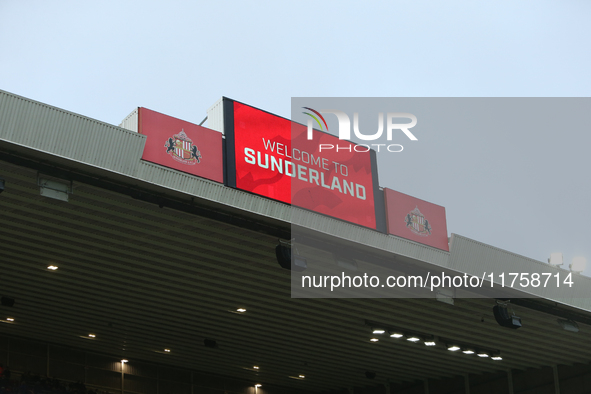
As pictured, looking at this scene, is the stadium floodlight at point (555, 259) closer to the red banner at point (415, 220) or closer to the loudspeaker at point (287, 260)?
the red banner at point (415, 220)

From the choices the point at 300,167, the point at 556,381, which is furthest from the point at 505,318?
the point at 556,381

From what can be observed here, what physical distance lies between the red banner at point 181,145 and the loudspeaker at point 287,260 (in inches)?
94.6

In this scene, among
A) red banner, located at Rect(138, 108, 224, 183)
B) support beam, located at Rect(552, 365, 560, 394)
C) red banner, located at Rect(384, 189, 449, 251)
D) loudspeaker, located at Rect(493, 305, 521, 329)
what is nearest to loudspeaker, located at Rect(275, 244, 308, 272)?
red banner, located at Rect(138, 108, 224, 183)

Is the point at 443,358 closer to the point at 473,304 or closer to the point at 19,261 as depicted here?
the point at 473,304

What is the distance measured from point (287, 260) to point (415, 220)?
3.96 m

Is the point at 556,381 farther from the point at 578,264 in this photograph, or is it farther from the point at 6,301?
the point at 6,301

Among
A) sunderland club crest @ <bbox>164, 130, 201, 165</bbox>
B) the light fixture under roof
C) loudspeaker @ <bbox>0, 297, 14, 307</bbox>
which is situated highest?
sunderland club crest @ <bbox>164, 130, 201, 165</bbox>

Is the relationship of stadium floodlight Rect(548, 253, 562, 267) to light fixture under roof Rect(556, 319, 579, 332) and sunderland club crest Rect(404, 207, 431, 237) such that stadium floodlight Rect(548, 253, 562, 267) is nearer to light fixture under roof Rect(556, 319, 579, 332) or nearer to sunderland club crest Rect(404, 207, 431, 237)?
light fixture under roof Rect(556, 319, 579, 332)

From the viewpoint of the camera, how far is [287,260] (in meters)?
15.8

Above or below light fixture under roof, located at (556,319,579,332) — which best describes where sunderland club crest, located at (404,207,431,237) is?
above

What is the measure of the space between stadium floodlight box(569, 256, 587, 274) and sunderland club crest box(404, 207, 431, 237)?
615cm

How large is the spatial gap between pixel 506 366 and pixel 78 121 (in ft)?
68.1

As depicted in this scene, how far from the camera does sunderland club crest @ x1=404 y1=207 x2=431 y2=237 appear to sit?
1777 cm

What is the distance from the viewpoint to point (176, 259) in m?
18.0
